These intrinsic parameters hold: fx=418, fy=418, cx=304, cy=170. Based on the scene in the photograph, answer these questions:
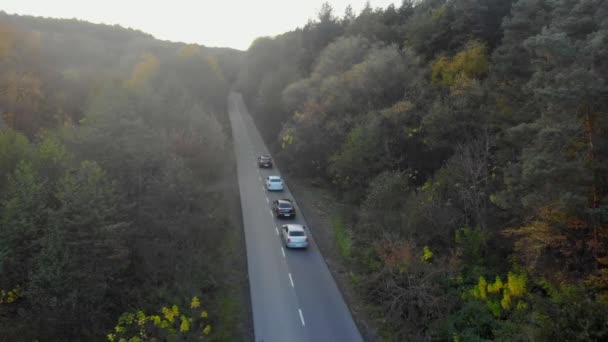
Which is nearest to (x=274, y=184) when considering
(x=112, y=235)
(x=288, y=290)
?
(x=288, y=290)

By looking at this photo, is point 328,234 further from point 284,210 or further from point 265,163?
point 265,163

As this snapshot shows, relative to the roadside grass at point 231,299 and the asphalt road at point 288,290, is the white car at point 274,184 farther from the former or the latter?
the roadside grass at point 231,299

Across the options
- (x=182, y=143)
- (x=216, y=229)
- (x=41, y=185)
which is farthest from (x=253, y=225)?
(x=41, y=185)

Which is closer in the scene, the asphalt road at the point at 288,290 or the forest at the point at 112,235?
the forest at the point at 112,235

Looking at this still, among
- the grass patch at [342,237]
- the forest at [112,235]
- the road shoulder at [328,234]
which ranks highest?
the forest at [112,235]

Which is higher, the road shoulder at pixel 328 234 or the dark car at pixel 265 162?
the dark car at pixel 265 162

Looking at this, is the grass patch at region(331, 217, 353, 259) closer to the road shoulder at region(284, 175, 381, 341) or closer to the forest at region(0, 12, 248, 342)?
the road shoulder at region(284, 175, 381, 341)

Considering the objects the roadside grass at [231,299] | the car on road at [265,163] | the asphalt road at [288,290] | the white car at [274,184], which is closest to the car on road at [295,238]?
the asphalt road at [288,290]

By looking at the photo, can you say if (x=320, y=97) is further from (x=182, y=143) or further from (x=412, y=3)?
(x=412, y=3)
